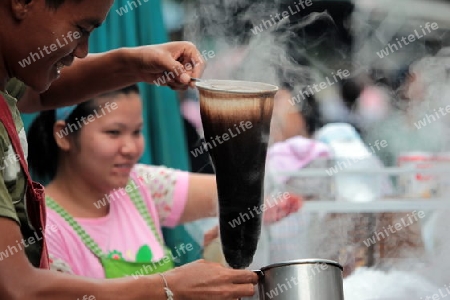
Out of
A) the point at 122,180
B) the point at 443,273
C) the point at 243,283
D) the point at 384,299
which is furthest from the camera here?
the point at 122,180

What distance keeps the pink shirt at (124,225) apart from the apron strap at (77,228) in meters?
0.01

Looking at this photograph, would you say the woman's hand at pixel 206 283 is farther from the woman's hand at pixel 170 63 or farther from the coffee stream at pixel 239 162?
the woman's hand at pixel 170 63

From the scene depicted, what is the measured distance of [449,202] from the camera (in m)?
2.27

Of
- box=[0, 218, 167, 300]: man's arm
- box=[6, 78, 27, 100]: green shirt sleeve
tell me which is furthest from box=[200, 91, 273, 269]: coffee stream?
box=[6, 78, 27, 100]: green shirt sleeve

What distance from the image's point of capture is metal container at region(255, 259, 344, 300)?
129cm

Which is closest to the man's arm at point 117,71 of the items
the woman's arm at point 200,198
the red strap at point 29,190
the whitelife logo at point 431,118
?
the red strap at point 29,190

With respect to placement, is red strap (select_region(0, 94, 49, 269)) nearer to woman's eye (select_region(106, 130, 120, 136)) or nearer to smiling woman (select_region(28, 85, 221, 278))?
smiling woman (select_region(28, 85, 221, 278))

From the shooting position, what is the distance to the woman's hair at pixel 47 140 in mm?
2291

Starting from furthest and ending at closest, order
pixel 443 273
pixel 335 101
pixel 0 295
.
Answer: pixel 335 101
pixel 443 273
pixel 0 295

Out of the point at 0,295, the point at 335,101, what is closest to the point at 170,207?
the point at 335,101

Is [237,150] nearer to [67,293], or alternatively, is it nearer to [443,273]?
[67,293]

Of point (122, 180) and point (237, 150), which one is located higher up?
point (122, 180)

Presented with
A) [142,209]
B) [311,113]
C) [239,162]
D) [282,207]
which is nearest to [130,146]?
[142,209]

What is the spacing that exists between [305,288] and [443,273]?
33.6 inches
